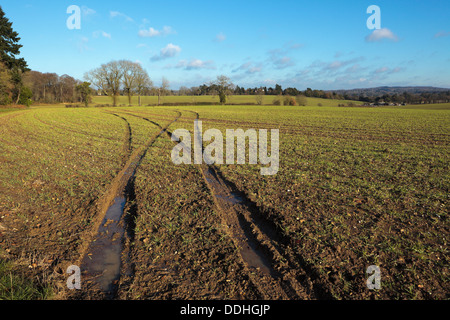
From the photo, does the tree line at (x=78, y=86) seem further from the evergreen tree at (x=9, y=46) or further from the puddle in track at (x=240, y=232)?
the puddle in track at (x=240, y=232)

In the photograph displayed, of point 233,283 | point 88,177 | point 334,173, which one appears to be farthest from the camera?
point 334,173

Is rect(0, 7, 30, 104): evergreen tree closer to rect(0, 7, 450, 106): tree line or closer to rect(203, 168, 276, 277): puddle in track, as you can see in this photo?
rect(0, 7, 450, 106): tree line

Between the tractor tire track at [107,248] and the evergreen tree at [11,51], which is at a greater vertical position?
the evergreen tree at [11,51]

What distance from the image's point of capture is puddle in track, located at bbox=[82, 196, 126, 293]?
13.9 feet

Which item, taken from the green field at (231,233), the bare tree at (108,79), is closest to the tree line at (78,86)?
the bare tree at (108,79)

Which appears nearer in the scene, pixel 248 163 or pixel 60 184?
pixel 60 184

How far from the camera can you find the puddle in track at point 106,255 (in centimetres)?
424

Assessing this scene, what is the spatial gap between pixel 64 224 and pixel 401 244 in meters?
7.58

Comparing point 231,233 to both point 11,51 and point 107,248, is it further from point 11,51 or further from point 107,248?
point 11,51

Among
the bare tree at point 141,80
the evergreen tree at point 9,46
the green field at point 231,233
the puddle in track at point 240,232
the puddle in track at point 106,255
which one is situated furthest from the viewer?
the bare tree at point 141,80

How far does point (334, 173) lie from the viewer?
32.0 feet
